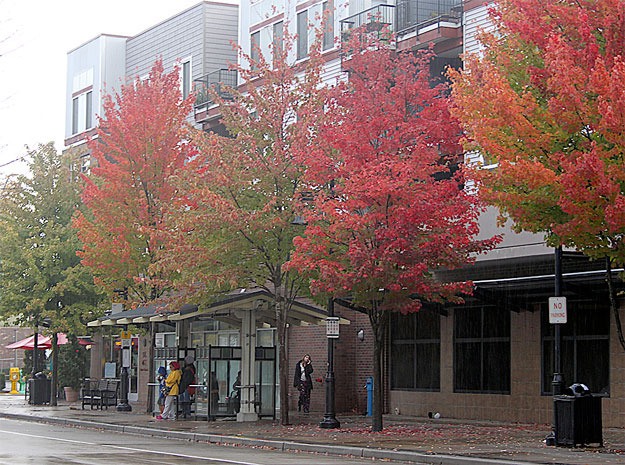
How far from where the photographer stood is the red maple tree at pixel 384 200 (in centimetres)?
2331

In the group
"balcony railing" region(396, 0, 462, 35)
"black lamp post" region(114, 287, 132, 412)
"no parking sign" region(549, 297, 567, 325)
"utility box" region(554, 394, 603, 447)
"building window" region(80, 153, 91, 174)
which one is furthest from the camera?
"building window" region(80, 153, 91, 174)

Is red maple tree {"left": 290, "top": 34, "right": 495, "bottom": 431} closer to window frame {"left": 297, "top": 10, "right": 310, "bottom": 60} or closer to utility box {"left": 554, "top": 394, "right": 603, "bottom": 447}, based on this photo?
utility box {"left": 554, "top": 394, "right": 603, "bottom": 447}

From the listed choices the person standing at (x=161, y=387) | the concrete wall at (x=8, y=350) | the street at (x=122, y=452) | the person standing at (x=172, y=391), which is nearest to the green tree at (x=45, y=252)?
the person standing at (x=161, y=387)

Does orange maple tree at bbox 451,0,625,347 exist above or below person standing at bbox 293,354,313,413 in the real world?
above

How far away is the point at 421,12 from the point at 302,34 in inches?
222

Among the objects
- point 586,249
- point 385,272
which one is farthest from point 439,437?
point 586,249

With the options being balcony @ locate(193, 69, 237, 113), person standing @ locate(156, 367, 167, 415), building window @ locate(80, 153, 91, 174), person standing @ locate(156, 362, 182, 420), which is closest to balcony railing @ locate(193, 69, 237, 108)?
balcony @ locate(193, 69, 237, 113)

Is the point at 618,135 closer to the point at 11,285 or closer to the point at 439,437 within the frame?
the point at 439,437

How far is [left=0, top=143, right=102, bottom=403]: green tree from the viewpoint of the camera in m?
37.8

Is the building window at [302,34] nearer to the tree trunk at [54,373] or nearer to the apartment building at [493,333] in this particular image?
the apartment building at [493,333]

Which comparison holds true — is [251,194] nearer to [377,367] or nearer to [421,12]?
[377,367]

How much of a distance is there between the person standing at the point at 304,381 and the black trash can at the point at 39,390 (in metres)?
11.0

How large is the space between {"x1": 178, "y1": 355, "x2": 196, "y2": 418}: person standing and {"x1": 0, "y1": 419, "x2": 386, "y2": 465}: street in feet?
13.4

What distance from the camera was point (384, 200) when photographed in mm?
23562
